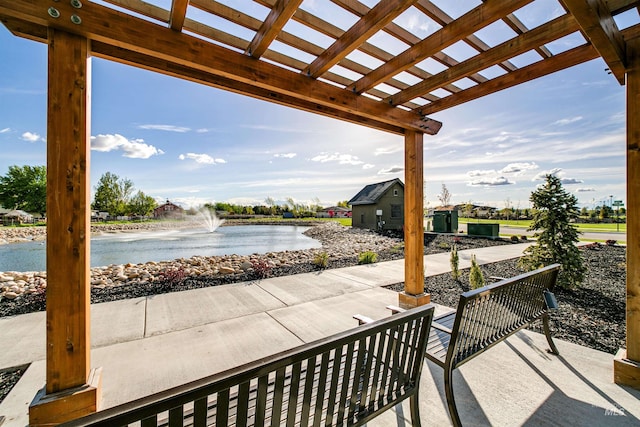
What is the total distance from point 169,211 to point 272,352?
80.0ft

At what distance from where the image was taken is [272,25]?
1852 millimetres

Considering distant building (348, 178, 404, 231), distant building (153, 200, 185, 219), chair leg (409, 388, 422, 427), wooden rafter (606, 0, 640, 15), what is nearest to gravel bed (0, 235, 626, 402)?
chair leg (409, 388, 422, 427)

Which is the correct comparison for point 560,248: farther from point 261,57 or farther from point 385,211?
point 385,211

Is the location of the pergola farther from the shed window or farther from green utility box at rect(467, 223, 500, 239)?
the shed window

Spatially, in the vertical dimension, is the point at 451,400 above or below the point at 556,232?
below

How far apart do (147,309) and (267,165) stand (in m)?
22.2

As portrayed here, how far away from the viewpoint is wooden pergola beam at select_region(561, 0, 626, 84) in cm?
151

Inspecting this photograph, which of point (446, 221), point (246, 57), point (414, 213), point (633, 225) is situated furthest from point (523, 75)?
point (446, 221)

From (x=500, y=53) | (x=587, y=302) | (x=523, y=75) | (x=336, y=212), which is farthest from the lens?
(x=336, y=212)

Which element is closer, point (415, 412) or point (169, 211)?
point (415, 412)

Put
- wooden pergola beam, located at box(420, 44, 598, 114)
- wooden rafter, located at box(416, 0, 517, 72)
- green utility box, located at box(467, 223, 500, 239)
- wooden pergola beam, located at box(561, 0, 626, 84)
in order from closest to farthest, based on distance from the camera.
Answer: wooden pergola beam, located at box(561, 0, 626, 84) < wooden rafter, located at box(416, 0, 517, 72) < wooden pergola beam, located at box(420, 44, 598, 114) < green utility box, located at box(467, 223, 500, 239)

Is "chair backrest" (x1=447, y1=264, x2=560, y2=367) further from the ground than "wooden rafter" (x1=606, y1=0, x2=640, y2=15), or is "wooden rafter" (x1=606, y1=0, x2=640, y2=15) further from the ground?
"wooden rafter" (x1=606, y1=0, x2=640, y2=15)

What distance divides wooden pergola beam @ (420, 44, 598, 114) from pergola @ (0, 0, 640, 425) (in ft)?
0.04

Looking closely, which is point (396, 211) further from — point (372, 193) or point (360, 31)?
point (360, 31)
